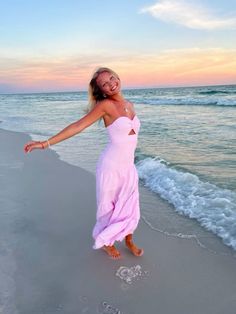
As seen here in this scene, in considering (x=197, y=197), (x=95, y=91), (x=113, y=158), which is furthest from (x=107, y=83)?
(x=197, y=197)

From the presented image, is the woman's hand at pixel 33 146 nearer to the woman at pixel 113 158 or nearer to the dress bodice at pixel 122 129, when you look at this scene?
the woman at pixel 113 158

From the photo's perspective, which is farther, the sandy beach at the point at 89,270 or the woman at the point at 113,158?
Answer: the woman at the point at 113,158

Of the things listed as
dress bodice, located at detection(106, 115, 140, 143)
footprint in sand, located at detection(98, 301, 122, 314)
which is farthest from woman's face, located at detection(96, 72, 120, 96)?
footprint in sand, located at detection(98, 301, 122, 314)

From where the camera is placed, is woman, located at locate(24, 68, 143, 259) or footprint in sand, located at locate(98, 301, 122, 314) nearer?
footprint in sand, located at locate(98, 301, 122, 314)

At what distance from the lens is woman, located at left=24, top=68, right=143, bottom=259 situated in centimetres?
361

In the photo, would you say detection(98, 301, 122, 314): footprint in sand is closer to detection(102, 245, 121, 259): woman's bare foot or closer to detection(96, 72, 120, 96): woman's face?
detection(102, 245, 121, 259): woman's bare foot

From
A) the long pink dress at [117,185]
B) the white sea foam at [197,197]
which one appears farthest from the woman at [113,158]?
the white sea foam at [197,197]

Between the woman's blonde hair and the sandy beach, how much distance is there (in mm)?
1507

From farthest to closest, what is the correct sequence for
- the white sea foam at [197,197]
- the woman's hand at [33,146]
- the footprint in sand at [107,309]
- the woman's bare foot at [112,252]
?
the white sea foam at [197,197]
the woman's bare foot at [112,252]
the woman's hand at [33,146]
the footprint in sand at [107,309]

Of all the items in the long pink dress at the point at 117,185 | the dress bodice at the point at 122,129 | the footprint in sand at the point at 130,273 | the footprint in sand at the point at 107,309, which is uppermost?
the dress bodice at the point at 122,129

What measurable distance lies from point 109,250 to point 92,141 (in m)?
8.07

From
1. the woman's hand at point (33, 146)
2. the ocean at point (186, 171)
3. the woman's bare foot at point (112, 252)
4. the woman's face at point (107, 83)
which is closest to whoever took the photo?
the woman's hand at point (33, 146)

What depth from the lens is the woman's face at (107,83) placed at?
364cm

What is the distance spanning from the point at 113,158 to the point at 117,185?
29 cm
